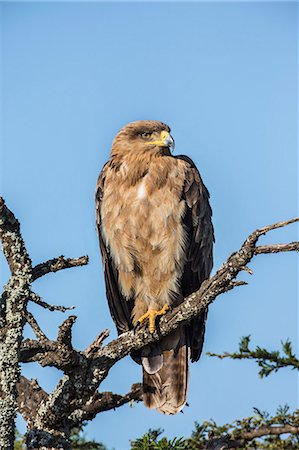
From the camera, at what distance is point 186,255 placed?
6270 millimetres

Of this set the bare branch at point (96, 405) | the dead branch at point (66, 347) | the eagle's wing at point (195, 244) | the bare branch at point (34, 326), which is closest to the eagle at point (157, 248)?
the eagle's wing at point (195, 244)

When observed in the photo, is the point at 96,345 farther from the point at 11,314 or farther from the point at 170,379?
the point at 170,379

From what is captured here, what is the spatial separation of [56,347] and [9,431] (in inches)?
21.7

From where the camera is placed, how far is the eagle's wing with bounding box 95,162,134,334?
21.1ft

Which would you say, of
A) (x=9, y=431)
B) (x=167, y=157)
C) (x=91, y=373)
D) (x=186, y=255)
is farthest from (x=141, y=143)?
(x=9, y=431)

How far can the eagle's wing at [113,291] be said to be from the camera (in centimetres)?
644

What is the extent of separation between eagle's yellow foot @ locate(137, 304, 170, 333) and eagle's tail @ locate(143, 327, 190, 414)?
307 millimetres

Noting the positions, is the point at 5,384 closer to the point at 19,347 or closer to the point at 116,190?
the point at 19,347

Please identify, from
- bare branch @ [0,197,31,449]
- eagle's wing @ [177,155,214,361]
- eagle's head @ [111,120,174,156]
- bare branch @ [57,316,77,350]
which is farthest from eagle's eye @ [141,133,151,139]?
bare branch @ [57,316,77,350]

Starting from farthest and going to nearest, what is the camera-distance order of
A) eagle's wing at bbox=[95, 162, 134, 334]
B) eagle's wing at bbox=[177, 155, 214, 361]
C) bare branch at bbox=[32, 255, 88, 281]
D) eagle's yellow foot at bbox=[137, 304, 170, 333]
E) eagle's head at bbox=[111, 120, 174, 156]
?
eagle's head at bbox=[111, 120, 174, 156] < eagle's wing at bbox=[95, 162, 134, 334] < eagle's wing at bbox=[177, 155, 214, 361] < eagle's yellow foot at bbox=[137, 304, 170, 333] < bare branch at bbox=[32, 255, 88, 281]

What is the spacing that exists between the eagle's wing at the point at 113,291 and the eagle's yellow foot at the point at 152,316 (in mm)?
435

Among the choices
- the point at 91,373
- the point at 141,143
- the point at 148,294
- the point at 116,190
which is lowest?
the point at 91,373

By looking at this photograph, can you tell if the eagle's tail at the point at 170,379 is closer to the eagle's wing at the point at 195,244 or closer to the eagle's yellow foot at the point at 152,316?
the eagle's wing at the point at 195,244

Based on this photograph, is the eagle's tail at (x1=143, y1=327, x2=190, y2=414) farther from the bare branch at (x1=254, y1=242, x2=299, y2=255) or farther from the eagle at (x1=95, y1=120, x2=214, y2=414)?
the bare branch at (x1=254, y1=242, x2=299, y2=255)
